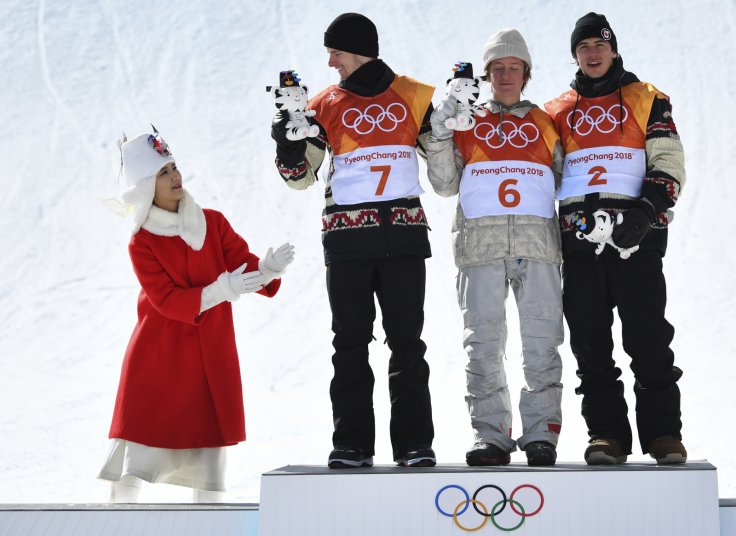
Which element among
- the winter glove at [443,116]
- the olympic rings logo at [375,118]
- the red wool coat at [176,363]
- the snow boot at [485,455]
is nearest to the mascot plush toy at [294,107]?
the olympic rings logo at [375,118]

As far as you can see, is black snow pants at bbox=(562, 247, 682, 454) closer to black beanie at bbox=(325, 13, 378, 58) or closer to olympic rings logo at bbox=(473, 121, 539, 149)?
olympic rings logo at bbox=(473, 121, 539, 149)

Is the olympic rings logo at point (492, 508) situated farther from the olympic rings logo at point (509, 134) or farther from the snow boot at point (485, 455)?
the olympic rings logo at point (509, 134)

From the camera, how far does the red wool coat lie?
3.43 meters

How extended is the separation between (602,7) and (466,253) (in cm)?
925

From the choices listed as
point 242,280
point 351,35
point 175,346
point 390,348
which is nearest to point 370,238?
point 390,348

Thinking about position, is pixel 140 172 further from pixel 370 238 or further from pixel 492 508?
pixel 492 508

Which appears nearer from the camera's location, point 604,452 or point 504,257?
point 604,452

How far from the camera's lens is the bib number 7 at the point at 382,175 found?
10.9ft

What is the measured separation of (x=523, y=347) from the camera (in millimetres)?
3324

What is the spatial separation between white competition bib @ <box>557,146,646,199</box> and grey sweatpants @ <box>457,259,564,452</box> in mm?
291

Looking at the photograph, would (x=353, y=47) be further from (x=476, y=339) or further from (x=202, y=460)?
(x=202, y=460)

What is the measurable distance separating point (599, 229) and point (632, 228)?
0.32 feet

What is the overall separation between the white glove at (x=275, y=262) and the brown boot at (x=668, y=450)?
50.6 inches

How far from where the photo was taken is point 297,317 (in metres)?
8.49
